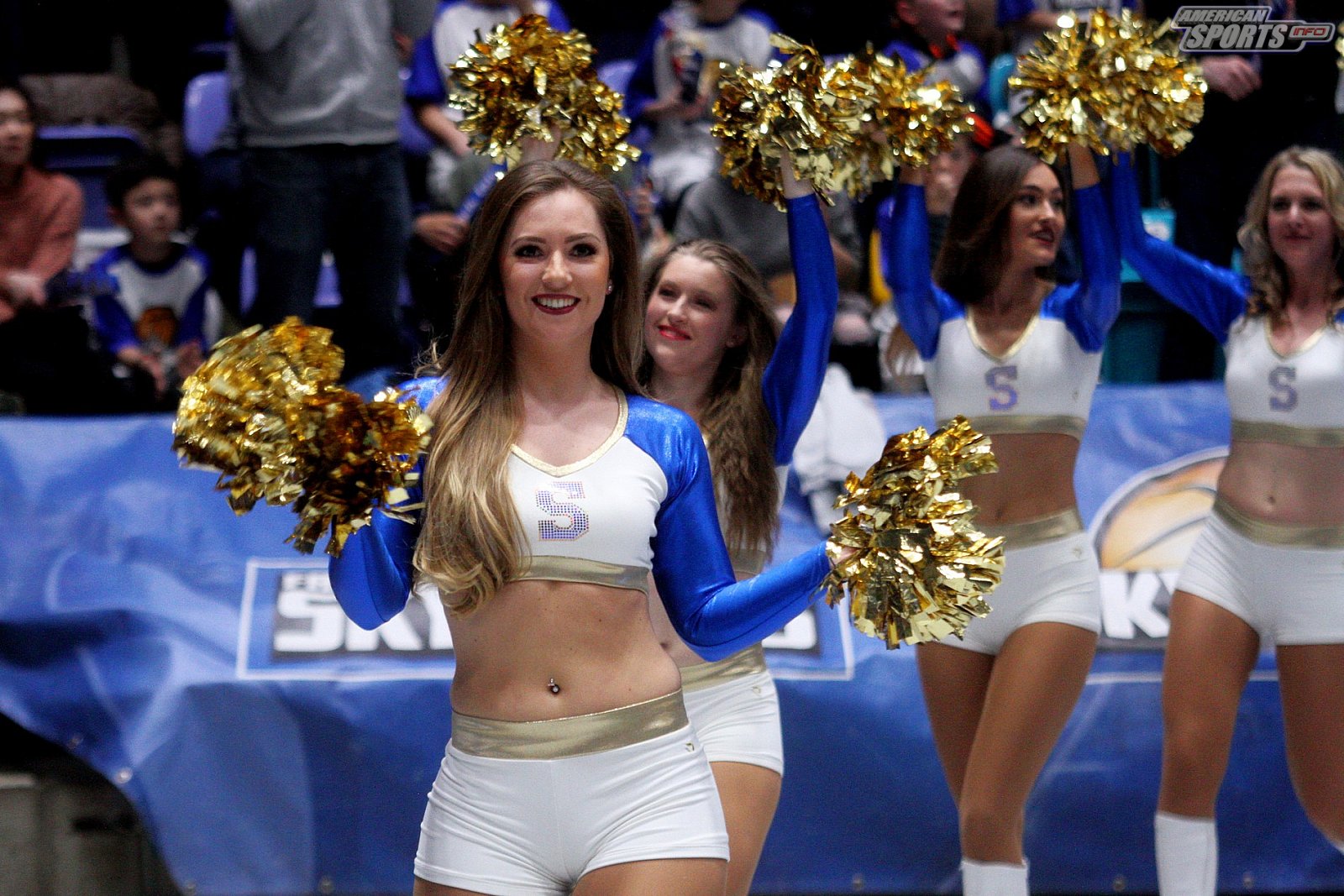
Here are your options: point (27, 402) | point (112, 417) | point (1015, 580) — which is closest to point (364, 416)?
point (1015, 580)

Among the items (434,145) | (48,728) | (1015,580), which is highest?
(434,145)

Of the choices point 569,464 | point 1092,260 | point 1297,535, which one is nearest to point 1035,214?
point 1092,260

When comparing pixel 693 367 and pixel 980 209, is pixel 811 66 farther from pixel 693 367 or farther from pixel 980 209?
pixel 980 209

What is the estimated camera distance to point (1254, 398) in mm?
4355

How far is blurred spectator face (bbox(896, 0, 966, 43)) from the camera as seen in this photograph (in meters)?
6.34

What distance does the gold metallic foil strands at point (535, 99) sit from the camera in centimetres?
338

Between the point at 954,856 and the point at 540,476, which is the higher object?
the point at 540,476

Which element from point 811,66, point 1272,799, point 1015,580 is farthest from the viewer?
point 1272,799

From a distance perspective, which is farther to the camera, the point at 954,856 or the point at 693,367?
the point at 954,856

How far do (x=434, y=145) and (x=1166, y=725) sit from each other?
11.4 feet

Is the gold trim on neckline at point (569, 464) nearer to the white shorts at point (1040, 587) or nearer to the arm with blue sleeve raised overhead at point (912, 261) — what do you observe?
the arm with blue sleeve raised overhead at point (912, 261)

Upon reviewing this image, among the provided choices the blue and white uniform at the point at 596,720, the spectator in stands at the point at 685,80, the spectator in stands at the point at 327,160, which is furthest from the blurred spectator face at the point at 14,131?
the blue and white uniform at the point at 596,720

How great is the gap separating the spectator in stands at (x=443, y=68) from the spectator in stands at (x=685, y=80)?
15.1 inches

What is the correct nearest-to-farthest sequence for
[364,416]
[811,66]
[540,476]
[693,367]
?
[364,416] → [540,476] → [811,66] → [693,367]
